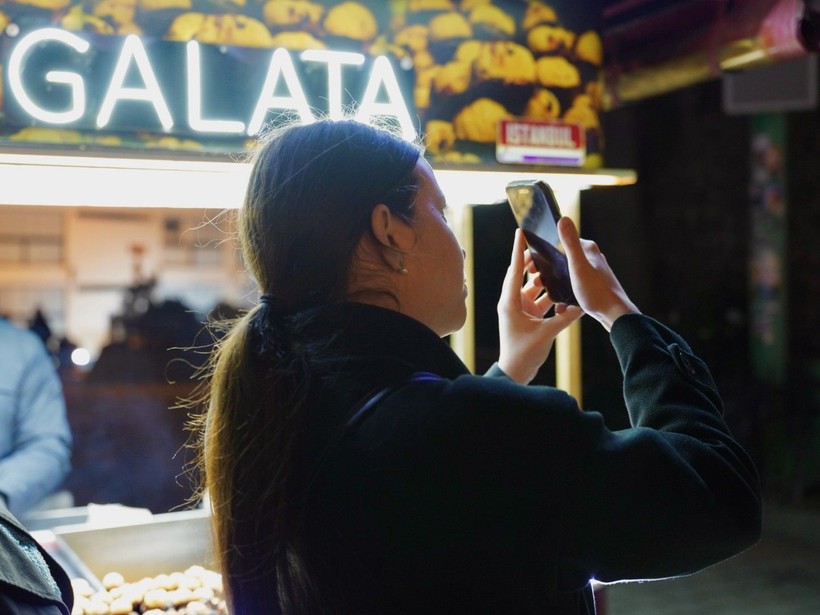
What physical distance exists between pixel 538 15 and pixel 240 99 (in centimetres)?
94

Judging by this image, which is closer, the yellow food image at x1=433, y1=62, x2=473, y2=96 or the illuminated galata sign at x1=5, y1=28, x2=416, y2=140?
the illuminated galata sign at x1=5, y1=28, x2=416, y2=140

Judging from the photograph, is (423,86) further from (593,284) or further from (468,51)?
(593,284)

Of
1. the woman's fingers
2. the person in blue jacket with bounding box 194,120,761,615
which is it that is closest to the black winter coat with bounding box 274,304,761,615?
the person in blue jacket with bounding box 194,120,761,615

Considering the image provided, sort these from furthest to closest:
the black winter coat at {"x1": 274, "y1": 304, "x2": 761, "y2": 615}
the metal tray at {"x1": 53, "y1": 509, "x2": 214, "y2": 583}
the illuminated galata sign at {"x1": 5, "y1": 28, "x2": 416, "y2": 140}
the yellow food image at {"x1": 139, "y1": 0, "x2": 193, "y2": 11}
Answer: the metal tray at {"x1": 53, "y1": 509, "x2": 214, "y2": 583}
the yellow food image at {"x1": 139, "y1": 0, "x2": 193, "y2": 11}
the illuminated galata sign at {"x1": 5, "y1": 28, "x2": 416, "y2": 140}
the black winter coat at {"x1": 274, "y1": 304, "x2": 761, "y2": 615}

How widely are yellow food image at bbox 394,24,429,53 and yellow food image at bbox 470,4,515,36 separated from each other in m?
0.17

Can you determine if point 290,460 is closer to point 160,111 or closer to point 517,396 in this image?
point 517,396

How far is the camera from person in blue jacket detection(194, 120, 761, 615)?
3.02 ft

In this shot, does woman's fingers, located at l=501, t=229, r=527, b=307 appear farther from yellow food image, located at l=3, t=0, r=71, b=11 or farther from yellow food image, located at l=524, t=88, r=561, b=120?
yellow food image, located at l=3, t=0, r=71, b=11

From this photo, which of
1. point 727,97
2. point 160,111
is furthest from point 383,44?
point 727,97

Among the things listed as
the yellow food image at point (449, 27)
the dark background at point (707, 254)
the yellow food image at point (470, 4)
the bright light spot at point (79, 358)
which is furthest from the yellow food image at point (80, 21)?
the bright light spot at point (79, 358)

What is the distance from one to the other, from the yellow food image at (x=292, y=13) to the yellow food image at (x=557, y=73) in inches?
26.5

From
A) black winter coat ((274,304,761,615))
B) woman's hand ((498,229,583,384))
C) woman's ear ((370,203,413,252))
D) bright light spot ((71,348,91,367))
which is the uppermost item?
woman's ear ((370,203,413,252))

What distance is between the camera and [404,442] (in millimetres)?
926

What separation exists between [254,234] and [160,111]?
893 millimetres
